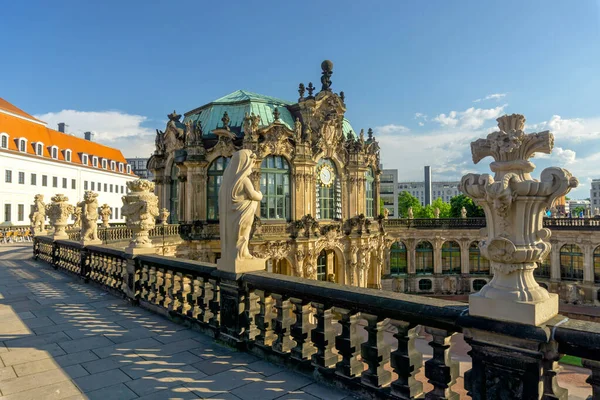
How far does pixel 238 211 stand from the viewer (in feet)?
20.2

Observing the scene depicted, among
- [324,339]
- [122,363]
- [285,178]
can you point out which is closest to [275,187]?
[285,178]

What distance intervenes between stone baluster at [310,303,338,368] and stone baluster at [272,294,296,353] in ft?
1.96

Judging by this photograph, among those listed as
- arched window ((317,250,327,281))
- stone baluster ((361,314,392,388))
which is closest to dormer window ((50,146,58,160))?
arched window ((317,250,327,281))

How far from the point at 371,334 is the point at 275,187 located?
843 inches

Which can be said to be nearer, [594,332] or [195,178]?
[594,332]

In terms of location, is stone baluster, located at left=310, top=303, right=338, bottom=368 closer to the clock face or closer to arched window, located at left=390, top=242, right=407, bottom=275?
the clock face

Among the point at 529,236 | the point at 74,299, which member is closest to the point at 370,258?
the point at 74,299

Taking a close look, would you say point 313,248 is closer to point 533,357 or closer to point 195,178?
point 195,178

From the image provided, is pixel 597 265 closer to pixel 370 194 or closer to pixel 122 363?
pixel 370 194

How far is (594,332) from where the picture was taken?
2873mm

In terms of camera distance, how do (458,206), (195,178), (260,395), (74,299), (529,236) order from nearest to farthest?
1. (529,236)
2. (260,395)
3. (74,299)
4. (195,178)
5. (458,206)

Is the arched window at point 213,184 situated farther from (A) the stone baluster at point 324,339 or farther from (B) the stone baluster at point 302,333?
(A) the stone baluster at point 324,339

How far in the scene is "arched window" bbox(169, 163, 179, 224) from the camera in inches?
1049

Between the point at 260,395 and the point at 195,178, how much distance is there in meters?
21.4
